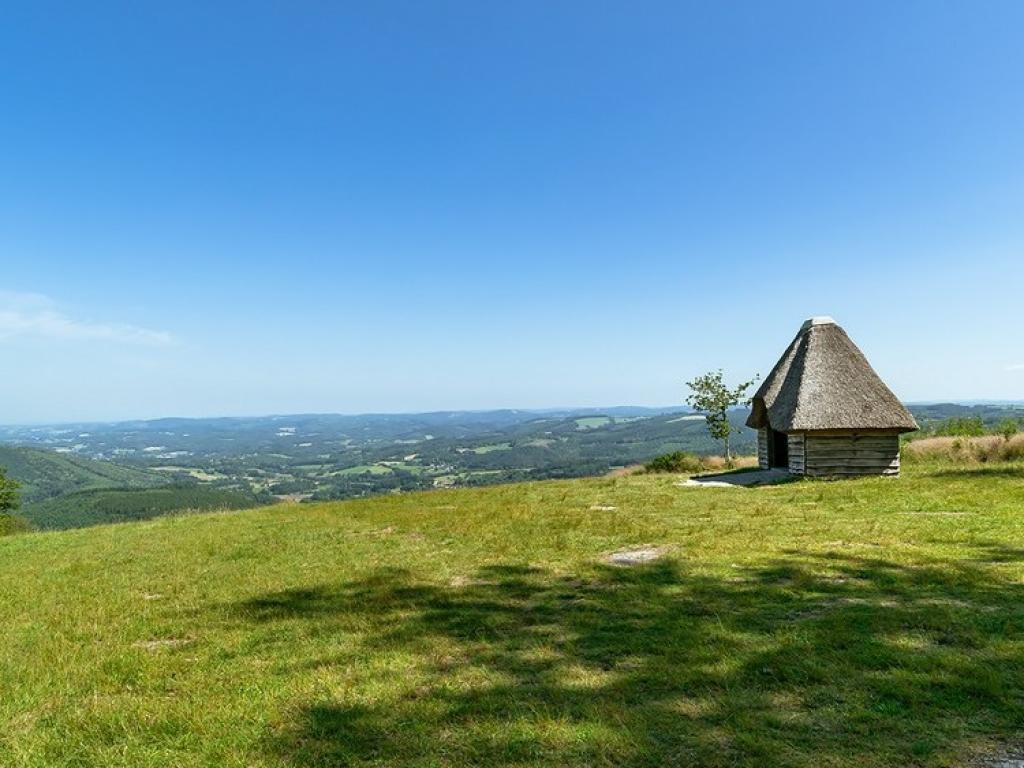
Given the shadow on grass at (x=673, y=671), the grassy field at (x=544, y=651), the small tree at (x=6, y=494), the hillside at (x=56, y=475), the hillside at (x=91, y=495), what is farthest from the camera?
the hillside at (x=56, y=475)

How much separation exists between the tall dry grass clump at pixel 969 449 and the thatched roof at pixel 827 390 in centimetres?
437

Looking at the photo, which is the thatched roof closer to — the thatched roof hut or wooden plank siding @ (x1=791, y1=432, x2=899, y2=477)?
the thatched roof hut

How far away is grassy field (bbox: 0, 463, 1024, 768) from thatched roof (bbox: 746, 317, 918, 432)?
9.79 meters

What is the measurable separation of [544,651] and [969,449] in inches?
1080

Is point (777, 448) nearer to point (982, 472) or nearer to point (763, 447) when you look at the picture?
point (763, 447)

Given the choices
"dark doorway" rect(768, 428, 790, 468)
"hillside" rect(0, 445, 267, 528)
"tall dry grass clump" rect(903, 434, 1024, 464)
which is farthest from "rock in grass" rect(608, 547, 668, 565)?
"hillside" rect(0, 445, 267, 528)

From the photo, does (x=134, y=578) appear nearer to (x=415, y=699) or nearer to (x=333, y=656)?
(x=333, y=656)

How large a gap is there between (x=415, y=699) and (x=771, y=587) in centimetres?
521

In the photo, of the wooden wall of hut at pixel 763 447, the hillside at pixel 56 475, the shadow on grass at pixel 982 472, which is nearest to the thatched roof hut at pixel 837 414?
the shadow on grass at pixel 982 472

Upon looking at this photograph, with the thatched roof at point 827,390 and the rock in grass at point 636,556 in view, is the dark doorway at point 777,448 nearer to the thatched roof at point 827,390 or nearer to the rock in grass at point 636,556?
the thatched roof at point 827,390

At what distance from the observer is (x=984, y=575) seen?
768cm

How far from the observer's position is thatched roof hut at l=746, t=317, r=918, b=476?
22.3 metres

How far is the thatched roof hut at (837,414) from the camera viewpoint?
22.3m

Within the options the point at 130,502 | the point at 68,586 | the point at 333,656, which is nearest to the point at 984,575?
the point at 333,656
